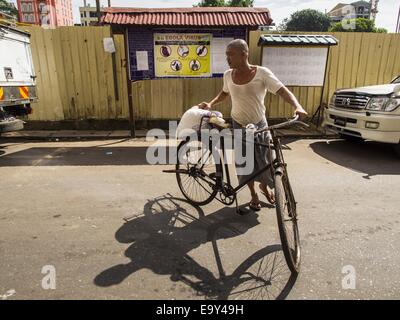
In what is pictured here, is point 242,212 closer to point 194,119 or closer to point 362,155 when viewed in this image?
point 194,119

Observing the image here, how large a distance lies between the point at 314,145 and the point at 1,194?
592 centimetres

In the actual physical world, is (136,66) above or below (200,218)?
above

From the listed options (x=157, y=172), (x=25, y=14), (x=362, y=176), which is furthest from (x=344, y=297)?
(x=25, y=14)

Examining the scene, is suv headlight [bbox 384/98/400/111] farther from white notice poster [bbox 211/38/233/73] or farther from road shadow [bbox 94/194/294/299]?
road shadow [bbox 94/194/294/299]

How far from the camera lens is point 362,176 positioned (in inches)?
196

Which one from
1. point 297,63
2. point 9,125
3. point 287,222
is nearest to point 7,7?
point 9,125

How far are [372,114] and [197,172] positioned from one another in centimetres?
398

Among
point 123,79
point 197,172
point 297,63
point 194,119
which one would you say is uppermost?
point 297,63

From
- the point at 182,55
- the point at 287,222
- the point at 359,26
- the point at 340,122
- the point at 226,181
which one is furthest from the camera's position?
the point at 359,26

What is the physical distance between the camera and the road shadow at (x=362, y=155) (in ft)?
17.5

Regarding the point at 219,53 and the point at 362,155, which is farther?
the point at 219,53

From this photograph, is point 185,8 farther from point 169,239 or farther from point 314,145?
point 169,239

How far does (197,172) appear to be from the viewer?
12.3ft

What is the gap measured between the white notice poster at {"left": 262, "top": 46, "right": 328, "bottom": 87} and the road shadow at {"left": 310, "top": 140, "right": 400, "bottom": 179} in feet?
5.62
